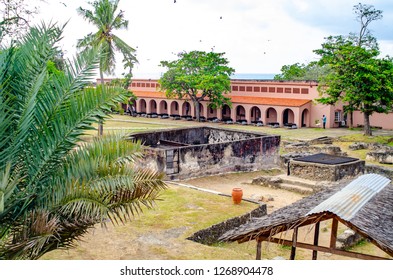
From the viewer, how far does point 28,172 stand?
6.02 meters

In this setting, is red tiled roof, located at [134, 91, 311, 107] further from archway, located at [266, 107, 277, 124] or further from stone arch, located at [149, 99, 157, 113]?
stone arch, located at [149, 99, 157, 113]

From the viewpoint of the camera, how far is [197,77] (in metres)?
38.5

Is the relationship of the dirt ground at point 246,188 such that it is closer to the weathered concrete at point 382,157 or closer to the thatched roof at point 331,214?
the thatched roof at point 331,214

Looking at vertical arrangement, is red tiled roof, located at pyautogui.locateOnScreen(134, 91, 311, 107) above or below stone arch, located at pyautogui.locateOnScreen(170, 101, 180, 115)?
above

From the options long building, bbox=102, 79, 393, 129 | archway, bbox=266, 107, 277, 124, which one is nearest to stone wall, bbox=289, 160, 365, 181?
long building, bbox=102, 79, 393, 129

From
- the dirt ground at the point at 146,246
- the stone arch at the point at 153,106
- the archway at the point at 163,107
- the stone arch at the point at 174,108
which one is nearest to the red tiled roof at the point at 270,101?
the stone arch at the point at 174,108

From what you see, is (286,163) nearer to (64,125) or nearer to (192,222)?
(192,222)

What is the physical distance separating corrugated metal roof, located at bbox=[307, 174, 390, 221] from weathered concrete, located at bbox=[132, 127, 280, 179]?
8.09m

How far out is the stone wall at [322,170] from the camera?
57.4 ft

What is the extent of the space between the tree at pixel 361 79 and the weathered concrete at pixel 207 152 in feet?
33.7

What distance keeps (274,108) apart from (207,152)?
19960mm

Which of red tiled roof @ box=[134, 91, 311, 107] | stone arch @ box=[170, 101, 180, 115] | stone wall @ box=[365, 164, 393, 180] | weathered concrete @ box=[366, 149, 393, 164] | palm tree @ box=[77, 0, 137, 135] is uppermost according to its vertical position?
palm tree @ box=[77, 0, 137, 135]

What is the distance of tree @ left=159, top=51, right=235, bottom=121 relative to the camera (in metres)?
38.3

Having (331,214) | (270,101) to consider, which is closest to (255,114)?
(270,101)
